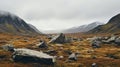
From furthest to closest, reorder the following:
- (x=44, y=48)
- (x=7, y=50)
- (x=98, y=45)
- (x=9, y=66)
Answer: (x=98, y=45)
(x=44, y=48)
(x=7, y=50)
(x=9, y=66)

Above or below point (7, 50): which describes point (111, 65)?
below

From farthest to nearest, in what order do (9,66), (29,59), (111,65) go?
(111,65) → (29,59) → (9,66)

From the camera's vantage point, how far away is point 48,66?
228 feet

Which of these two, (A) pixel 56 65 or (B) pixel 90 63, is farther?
(B) pixel 90 63

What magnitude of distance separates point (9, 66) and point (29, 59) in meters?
6.34

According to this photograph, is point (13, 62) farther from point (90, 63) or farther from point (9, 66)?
point (90, 63)

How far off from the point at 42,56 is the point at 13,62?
26.6 ft

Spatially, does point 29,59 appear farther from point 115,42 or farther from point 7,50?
point 115,42

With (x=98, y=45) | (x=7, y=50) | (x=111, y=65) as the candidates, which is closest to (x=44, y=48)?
(x=7, y=50)

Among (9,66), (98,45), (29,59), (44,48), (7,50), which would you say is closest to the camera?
(9,66)

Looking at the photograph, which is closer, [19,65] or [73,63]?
[19,65]

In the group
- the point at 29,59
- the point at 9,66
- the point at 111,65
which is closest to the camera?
the point at 9,66

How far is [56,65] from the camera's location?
2803 inches

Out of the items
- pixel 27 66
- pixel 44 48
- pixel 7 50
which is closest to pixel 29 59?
pixel 27 66
